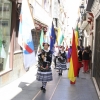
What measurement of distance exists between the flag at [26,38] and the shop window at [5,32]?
74.0 inches

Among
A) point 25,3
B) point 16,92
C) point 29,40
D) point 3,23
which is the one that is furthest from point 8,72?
point 25,3

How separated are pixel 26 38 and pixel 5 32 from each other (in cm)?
256

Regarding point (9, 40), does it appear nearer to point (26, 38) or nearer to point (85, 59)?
point (26, 38)

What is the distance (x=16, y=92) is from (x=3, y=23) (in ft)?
9.77

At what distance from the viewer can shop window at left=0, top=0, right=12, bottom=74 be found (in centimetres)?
888

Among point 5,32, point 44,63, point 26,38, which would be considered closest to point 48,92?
point 44,63

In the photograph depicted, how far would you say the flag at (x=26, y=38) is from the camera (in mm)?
6895

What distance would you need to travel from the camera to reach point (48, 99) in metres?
7.07

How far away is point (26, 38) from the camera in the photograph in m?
7.02

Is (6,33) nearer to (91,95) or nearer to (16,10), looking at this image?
(16,10)

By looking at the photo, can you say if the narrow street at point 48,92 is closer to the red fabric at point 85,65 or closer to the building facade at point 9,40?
the building facade at point 9,40

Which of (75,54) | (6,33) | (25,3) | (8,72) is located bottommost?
(8,72)

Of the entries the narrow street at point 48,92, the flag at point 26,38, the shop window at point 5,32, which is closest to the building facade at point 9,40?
the shop window at point 5,32

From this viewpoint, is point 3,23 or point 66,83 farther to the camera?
point 66,83
